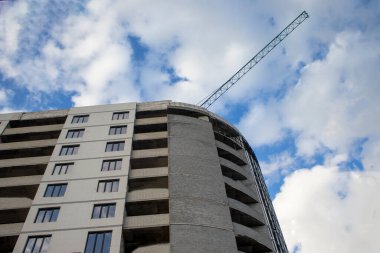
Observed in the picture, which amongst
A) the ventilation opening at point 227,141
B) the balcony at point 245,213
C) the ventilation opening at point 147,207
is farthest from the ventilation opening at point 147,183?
the ventilation opening at point 227,141

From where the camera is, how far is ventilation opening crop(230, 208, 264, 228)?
31.6 meters

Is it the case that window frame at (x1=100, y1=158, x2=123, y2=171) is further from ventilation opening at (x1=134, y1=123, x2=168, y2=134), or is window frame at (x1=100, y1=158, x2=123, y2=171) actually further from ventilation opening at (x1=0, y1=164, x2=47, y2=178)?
Answer: ventilation opening at (x1=134, y1=123, x2=168, y2=134)

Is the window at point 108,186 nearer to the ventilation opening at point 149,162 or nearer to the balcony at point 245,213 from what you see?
the ventilation opening at point 149,162

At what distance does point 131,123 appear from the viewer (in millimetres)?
38094

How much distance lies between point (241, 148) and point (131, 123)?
14.1m

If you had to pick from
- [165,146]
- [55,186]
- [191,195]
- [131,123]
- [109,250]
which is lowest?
[109,250]

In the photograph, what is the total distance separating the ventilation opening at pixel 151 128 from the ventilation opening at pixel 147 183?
8.59m

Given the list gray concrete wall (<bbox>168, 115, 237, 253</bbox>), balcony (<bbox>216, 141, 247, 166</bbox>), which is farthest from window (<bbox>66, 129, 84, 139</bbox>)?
balcony (<bbox>216, 141, 247, 166</bbox>)

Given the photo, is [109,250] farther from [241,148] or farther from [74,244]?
[241,148]

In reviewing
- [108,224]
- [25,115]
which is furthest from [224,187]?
[25,115]

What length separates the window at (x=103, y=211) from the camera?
90.5 ft

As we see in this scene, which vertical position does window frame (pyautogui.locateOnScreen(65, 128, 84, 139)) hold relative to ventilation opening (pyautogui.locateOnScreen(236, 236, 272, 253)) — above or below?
above

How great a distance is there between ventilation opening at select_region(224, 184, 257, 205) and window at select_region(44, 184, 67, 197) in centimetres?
1516

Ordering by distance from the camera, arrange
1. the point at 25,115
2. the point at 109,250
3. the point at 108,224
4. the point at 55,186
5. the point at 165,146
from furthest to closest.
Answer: the point at 25,115 → the point at 165,146 → the point at 55,186 → the point at 108,224 → the point at 109,250
